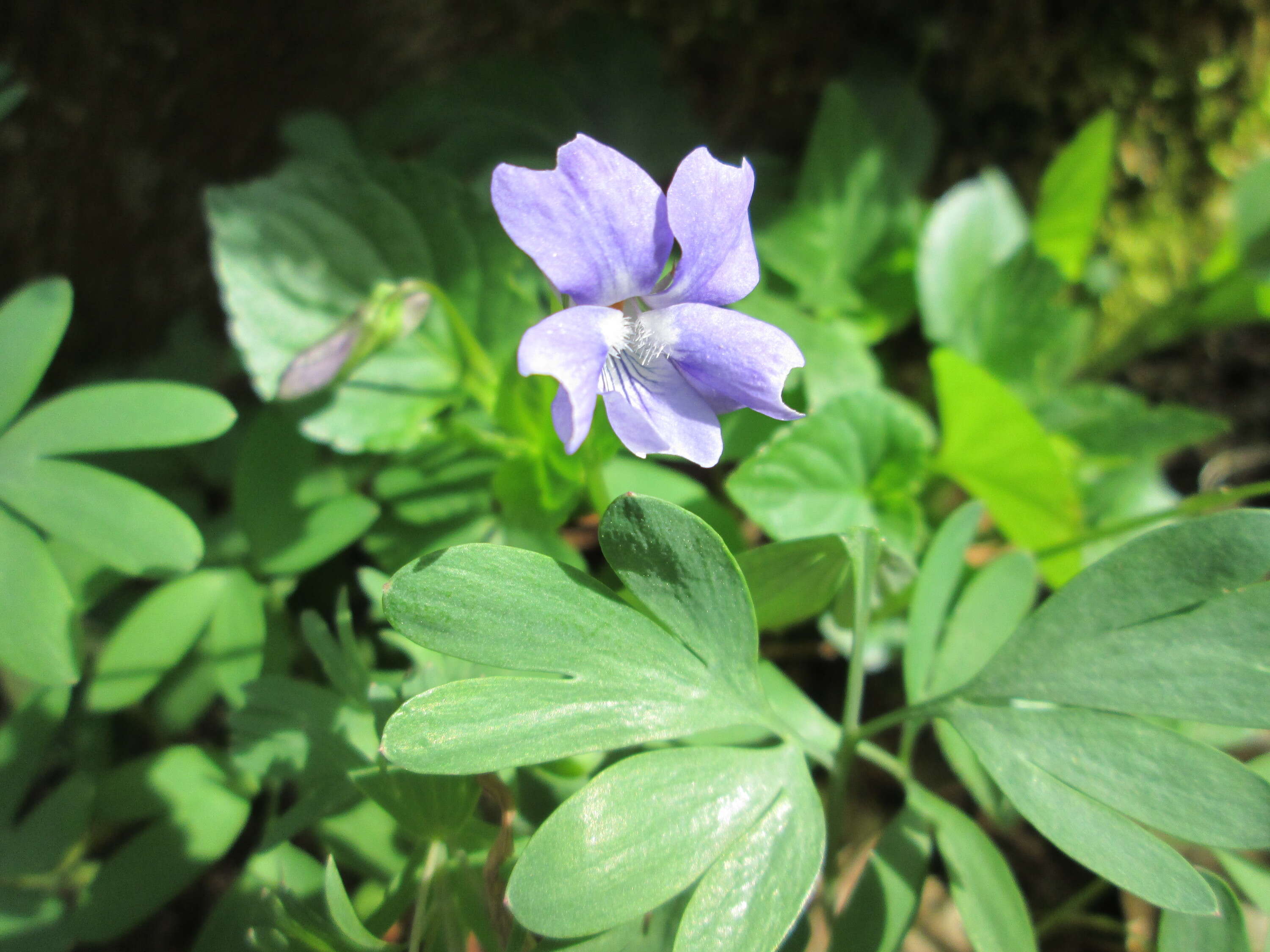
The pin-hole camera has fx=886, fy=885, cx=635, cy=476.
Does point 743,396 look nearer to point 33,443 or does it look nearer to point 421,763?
point 421,763

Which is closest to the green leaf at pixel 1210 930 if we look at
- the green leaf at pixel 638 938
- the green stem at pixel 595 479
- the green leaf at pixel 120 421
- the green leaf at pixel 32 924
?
the green leaf at pixel 638 938

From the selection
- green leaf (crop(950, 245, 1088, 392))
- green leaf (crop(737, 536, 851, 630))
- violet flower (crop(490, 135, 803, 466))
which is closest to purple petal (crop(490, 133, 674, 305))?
violet flower (crop(490, 135, 803, 466))

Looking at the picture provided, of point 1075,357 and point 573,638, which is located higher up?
point 573,638

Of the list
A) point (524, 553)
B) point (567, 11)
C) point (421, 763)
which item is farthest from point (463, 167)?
point (421, 763)

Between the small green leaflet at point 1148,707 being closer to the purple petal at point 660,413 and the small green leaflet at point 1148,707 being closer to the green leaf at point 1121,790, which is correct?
the green leaf at point 1121,790

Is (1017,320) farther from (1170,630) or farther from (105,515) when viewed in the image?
(105,515)

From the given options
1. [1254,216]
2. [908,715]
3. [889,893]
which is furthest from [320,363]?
[1254,216]

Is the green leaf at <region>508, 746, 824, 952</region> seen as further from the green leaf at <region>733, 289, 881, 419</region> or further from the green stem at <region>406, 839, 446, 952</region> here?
the green leaf at <region>733, 289, 881, 419</region>
